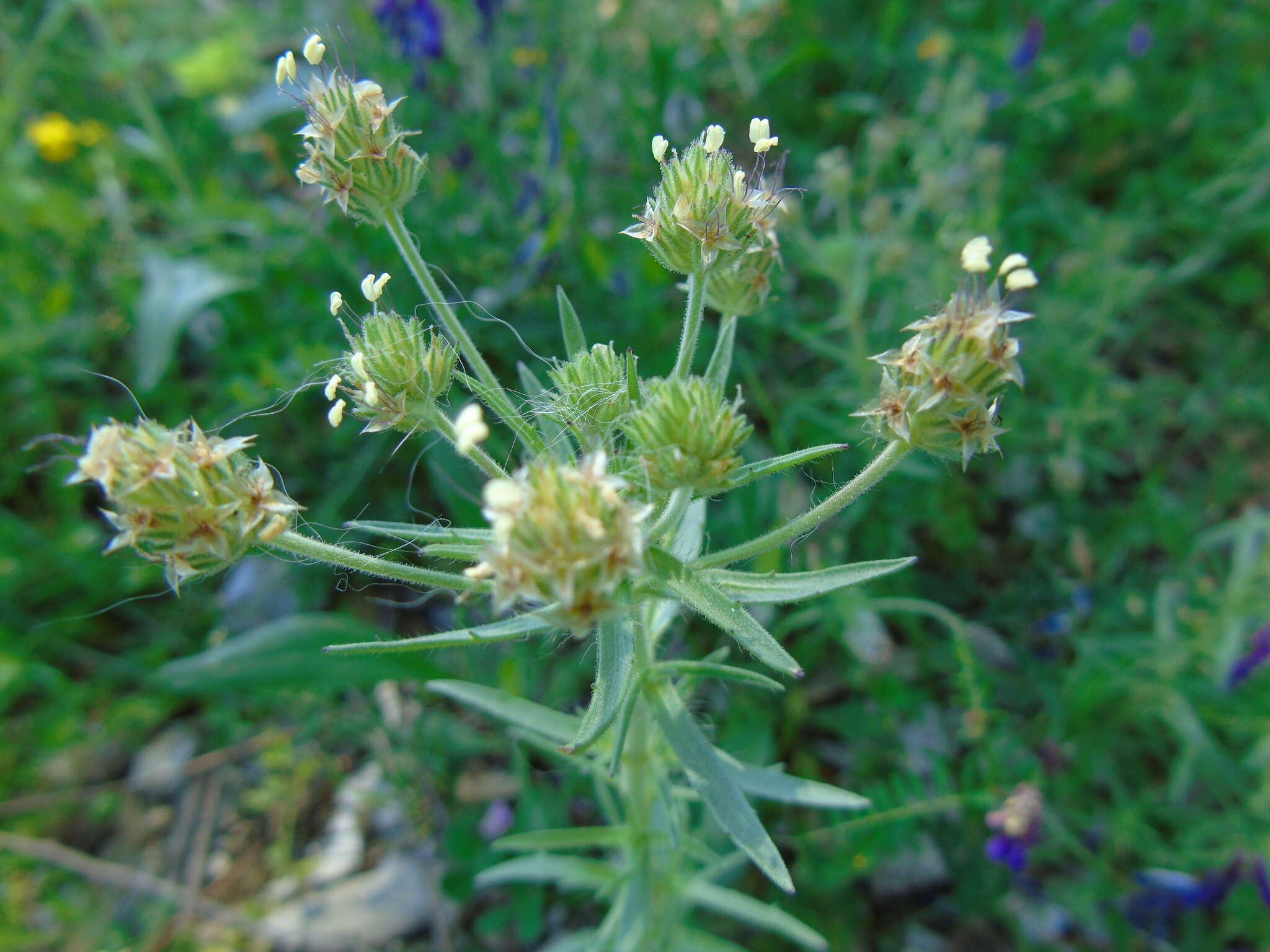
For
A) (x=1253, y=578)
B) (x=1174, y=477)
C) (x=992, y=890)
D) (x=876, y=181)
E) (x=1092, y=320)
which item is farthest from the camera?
(x=876, y=181)

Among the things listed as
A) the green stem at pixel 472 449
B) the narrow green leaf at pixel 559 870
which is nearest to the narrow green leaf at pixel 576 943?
the narrow green leaf at pixel 559 870

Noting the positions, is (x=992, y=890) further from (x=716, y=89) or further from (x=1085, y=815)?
(x=716, y=89)

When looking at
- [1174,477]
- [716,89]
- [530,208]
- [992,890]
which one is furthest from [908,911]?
[716,89]

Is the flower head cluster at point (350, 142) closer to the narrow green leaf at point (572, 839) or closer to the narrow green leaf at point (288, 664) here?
the narrow green leaf at point (288, 664)

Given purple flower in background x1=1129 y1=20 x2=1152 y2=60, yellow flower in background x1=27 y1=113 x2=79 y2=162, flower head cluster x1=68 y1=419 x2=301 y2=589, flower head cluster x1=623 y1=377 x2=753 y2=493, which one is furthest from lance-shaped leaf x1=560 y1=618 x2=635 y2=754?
yellow flower in background x1=27 y1=113 x2=79 y2=162

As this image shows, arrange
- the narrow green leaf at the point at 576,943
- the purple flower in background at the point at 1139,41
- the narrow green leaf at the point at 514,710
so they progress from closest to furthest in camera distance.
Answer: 1. the narrow green leaf at the point at 514,710
2. the narrow green leaf at the point at 576,943
3. the purple flower in background at the point at 1139,41

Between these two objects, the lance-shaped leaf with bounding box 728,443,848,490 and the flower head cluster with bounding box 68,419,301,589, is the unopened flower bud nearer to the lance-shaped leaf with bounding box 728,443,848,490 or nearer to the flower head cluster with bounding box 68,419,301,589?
the flower head cluster with bounding box 68,419,301,589

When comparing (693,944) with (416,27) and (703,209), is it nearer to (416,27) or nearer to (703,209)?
(703,209)
